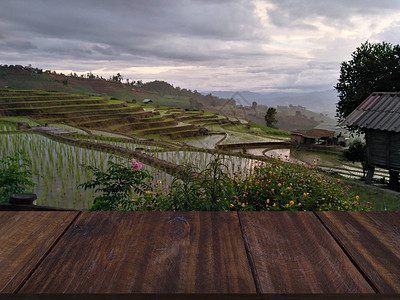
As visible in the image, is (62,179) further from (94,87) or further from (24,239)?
(94,87)

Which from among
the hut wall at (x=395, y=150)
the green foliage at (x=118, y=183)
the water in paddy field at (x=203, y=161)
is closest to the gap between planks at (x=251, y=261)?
the green foliage at (x=118, y=183)

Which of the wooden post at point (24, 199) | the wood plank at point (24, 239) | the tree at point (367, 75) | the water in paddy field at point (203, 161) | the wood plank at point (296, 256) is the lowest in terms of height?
the water in paddy field at point (203, 161)

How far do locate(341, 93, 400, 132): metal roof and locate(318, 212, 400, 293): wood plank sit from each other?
20.7ft

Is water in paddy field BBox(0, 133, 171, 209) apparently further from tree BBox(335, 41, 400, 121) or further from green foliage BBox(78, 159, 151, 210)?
tree BBox(335, 41, 400, 121)

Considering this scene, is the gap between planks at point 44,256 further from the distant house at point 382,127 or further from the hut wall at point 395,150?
the hut wall at point 395,150

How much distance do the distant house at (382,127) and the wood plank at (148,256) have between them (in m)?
6.65

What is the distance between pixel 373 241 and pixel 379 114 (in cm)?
701

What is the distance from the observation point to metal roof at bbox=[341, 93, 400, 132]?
21.1ft

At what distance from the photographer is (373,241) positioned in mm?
727

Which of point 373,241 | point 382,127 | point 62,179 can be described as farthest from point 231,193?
point 382,127

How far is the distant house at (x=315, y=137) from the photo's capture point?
14.6m

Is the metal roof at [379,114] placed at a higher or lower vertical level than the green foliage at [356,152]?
higher

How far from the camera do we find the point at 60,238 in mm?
707

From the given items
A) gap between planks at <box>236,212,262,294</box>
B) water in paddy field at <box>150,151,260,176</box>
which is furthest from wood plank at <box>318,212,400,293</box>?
water in paddy field at <box>150,151,260,176</box>
